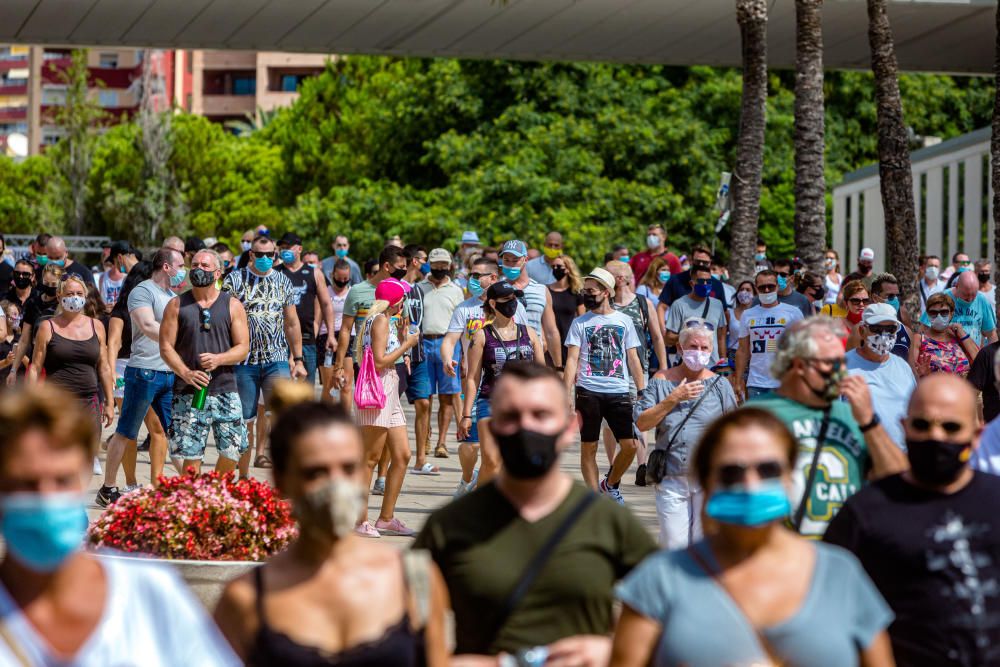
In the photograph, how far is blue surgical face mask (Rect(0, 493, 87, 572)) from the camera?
10.6ft

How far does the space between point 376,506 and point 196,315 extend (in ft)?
6.59

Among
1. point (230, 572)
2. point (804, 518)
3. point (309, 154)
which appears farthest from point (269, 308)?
point (309, 154)

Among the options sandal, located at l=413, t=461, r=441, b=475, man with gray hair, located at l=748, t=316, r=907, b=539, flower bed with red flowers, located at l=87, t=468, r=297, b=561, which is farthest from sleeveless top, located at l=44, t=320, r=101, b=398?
man with gray hair, located at l=748, t=316, r=907, b=539

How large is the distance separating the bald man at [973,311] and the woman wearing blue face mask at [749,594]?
12.0 metres

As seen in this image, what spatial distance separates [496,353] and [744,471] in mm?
7285

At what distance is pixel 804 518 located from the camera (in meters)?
5.48

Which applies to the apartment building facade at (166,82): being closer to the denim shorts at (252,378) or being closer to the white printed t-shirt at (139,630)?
the denim shorts at (252,378)

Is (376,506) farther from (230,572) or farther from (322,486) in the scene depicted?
(322,486)

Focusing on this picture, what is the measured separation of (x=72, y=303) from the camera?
11.9 meters

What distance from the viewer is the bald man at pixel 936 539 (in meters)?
4.69

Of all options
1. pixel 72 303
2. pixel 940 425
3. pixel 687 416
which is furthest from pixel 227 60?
pixel 940 425

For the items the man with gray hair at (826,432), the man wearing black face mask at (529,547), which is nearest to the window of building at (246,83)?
the man with gray hair at (826,432)

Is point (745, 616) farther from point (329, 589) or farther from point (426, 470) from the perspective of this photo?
point (426, 470)

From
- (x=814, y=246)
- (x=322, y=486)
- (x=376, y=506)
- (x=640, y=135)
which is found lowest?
(x=376, y=506)
